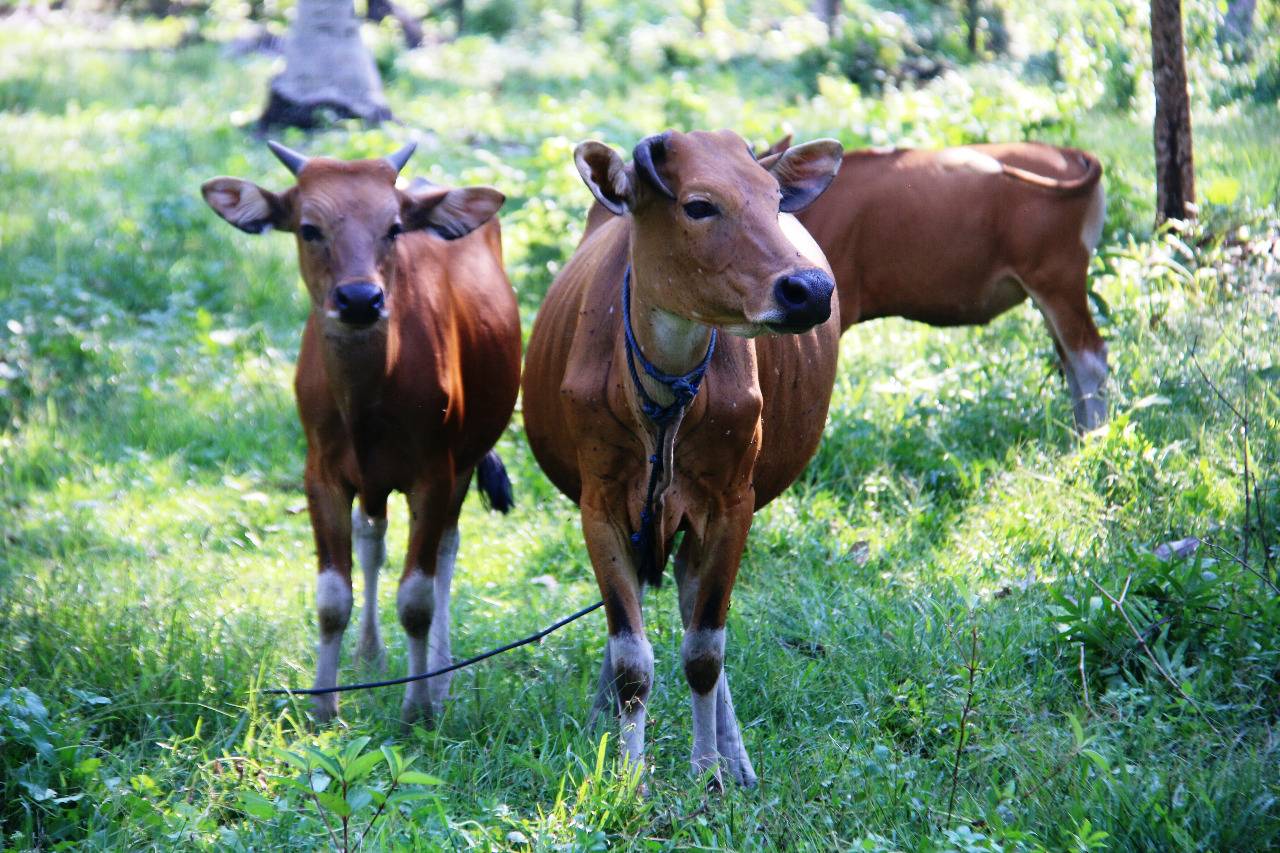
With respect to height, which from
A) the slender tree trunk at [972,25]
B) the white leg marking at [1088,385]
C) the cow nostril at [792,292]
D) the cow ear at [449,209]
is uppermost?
the cow nostril at [792,292]

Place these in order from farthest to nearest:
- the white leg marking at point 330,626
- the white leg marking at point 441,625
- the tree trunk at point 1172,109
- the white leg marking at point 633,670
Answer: the tree trunk at point 1172,109, the white leg marking at point 441,625, the white leg marking at point 330,626, the white leg marking at point 633,670

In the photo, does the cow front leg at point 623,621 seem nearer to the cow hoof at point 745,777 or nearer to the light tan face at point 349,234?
the cow hoof at point 745,777

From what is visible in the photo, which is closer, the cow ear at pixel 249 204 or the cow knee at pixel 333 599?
the cow ear at pixel 249 204

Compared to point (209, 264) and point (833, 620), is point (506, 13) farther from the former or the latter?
point (833, 620)

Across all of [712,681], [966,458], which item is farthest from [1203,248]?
[712,681]

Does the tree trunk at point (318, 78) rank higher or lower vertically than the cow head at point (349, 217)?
lower

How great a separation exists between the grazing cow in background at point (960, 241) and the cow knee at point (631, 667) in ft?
9.93

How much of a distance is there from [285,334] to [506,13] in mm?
16947

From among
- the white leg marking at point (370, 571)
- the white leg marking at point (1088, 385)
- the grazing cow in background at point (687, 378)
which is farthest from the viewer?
the white leg marking at point (1088, 385)

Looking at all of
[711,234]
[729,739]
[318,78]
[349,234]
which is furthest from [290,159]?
[318,78]

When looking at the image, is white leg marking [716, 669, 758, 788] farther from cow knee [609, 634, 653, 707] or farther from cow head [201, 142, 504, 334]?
cow head [201, 142, 504, 334]

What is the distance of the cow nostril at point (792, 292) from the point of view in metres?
3.38

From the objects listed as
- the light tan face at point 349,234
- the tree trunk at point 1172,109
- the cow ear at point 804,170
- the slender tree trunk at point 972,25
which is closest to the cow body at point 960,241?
the tree trunk at point 1172,109

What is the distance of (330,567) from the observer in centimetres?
488
